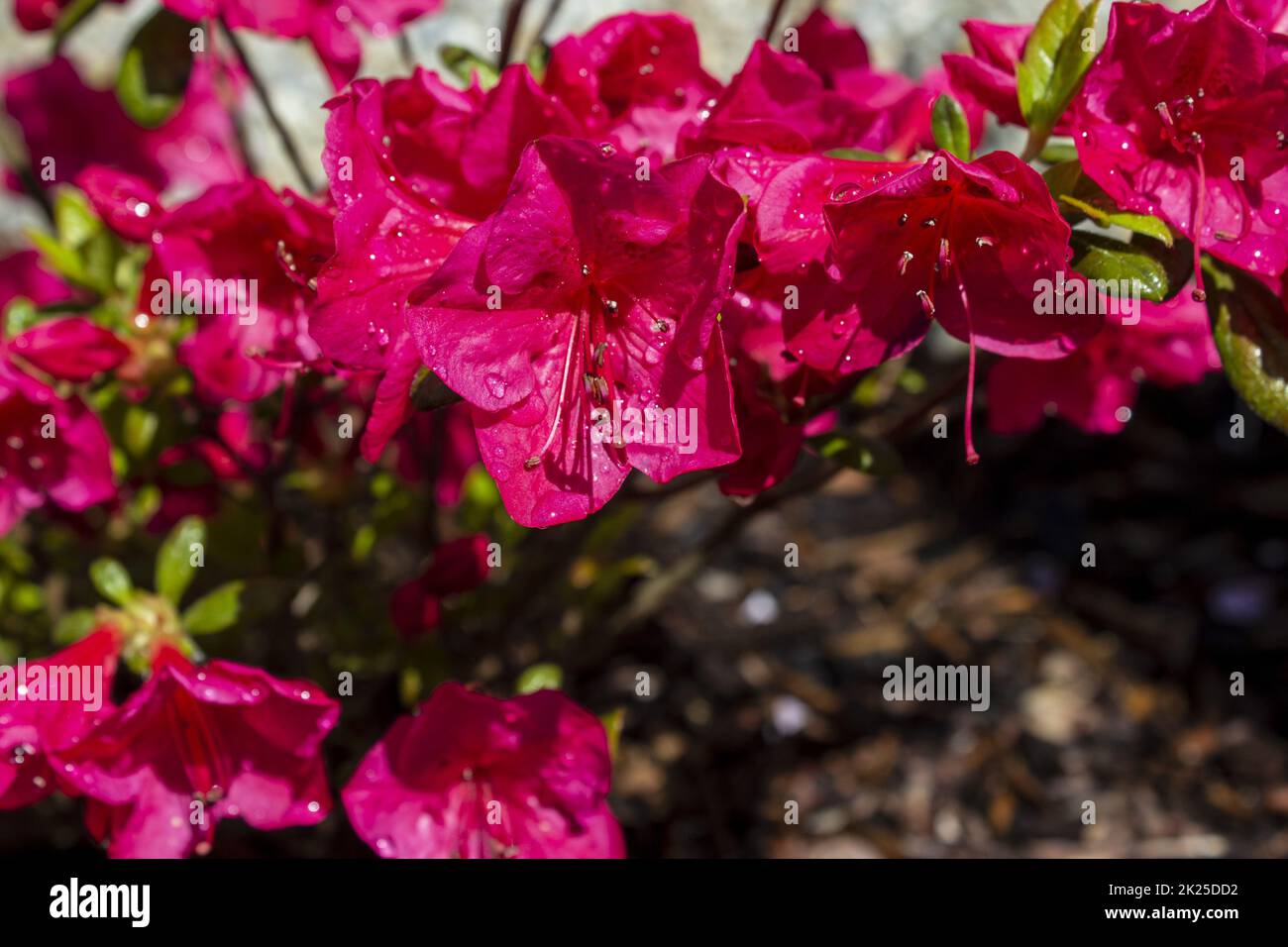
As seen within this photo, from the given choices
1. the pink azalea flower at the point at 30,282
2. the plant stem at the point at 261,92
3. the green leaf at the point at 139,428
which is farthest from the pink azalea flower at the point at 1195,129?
the pink azalea flower at the point at 30,282

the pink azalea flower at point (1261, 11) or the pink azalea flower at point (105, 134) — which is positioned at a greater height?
the pink azalea flower at point (105, 134)

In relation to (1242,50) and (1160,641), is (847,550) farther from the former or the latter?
(1242,50)

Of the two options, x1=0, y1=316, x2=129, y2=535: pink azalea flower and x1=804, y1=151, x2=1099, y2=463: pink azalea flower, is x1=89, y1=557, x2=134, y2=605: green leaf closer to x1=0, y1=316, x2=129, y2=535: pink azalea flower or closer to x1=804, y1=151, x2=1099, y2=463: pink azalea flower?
x1=0, y1=316, x2=129, y2=535: pink azalea flower

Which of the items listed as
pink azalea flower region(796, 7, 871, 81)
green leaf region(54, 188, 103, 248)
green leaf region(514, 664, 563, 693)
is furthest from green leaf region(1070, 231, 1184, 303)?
green leaf region(54, 188, 103, 248)

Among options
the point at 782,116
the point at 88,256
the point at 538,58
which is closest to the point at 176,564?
the point at 88,256

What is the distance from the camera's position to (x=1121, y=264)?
960 mm

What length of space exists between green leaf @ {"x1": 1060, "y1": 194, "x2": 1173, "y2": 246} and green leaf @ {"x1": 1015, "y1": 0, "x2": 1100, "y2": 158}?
78 millimetres

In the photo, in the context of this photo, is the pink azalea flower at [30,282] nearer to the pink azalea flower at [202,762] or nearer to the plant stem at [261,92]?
the plant stem at [261,92]

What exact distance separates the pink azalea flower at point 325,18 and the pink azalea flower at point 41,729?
2.23 feet

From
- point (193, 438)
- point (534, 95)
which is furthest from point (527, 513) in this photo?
point (193, 438)

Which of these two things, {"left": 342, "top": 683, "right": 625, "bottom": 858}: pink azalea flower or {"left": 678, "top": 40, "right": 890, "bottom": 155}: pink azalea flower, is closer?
{"left": 678, "top": 40, "right": 890, "bottom": 155}: pink azalea flower

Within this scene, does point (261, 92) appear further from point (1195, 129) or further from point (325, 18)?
point (1195, 129)

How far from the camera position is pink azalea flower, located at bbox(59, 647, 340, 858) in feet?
3.67

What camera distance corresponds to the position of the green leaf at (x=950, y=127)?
1.00 m
